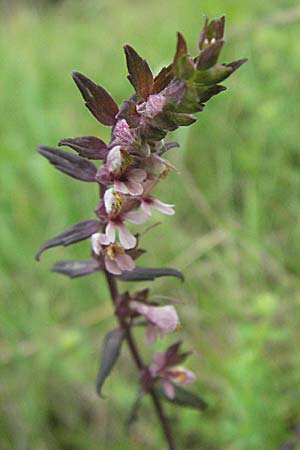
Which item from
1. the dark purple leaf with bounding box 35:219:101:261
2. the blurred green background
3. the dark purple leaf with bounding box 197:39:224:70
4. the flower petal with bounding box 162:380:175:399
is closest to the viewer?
the dark purple leaf with bounding box 197:39:224:70

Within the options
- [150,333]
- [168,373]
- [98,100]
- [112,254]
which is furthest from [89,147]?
[168,373]

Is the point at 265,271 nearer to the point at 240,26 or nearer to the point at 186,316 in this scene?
the point at 186,316

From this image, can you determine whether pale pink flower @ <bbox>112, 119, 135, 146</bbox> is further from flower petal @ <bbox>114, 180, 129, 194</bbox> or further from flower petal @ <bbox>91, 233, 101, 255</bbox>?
flower petal @ <bbox>91, 233, 101, 255</bbox>

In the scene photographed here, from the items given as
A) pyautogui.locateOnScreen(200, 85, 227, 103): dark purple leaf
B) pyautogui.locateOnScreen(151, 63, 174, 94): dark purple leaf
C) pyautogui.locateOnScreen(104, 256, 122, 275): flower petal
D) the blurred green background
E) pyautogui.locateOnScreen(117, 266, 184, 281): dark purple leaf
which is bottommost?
the blurred green background

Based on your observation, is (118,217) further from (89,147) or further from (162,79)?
(162,79)

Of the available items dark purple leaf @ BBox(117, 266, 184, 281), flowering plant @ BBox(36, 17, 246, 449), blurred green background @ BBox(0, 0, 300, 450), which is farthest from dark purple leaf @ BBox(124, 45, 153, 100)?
blurred green background @ BBox(0, 0, 300, 450)

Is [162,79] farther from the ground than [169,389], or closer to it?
farther from the ground

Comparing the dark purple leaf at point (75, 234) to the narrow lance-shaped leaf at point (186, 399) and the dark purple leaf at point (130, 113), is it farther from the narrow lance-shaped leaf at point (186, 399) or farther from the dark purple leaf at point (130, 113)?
the narrow lance-shaped leaf at point (186, 399)
